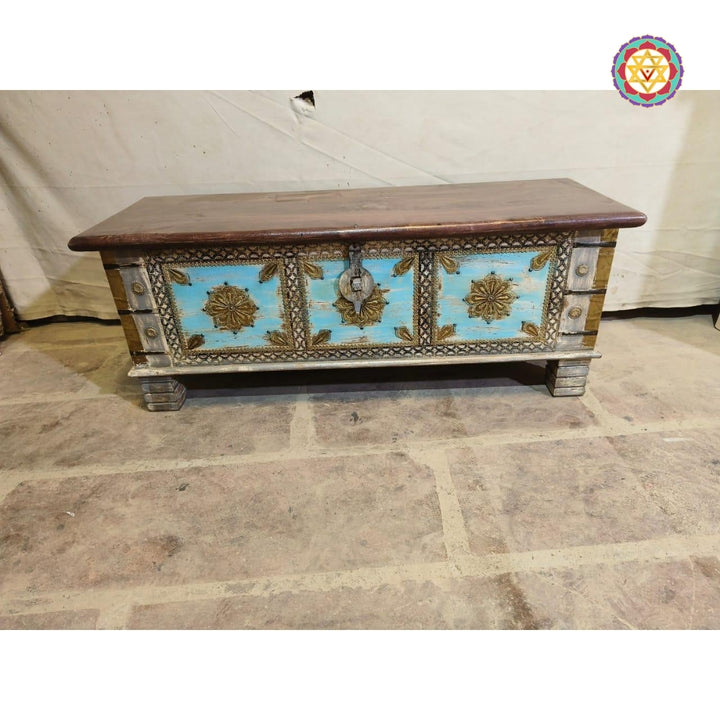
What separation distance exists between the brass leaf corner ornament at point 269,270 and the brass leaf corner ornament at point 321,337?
276 mm

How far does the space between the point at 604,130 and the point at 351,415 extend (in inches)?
71.0

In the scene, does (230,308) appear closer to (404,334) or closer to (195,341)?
(195,341)

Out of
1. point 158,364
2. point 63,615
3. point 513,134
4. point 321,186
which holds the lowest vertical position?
point 63,615

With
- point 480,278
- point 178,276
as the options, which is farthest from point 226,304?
point 480,278

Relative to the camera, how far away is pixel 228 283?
5.50ft

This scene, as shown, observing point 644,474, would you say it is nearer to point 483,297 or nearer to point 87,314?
point 483,297

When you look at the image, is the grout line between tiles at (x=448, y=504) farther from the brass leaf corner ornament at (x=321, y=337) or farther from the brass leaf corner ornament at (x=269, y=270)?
the brass leaf corner ornament at (x=269, y=270)

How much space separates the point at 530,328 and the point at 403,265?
0.55m

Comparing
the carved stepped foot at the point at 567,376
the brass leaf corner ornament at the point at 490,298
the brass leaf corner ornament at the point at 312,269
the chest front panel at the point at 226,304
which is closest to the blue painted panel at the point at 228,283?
the chest front panel at the point at 226,304

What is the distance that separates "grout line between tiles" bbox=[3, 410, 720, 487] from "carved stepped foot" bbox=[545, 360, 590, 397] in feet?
0.70

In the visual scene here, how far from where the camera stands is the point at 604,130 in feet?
7.20

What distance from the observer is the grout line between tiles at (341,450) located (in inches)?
65.3

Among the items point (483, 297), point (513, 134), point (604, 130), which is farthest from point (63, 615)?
point (604, 130)

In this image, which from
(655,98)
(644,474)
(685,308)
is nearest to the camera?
(644,474)
